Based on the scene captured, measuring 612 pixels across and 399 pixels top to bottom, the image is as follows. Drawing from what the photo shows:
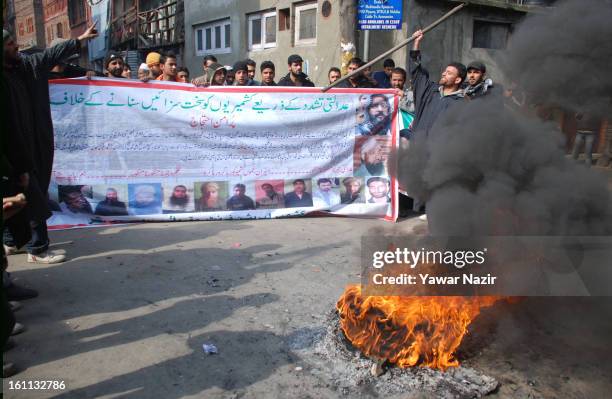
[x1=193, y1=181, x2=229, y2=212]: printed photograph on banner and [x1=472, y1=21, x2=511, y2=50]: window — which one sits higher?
[x1=472, y1=21, x2=511, y2=50]: window

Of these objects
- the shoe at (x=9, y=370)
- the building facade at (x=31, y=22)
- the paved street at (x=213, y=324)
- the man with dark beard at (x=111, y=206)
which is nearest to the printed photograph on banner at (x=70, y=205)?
the man with dark beard at (x=111, y=206)

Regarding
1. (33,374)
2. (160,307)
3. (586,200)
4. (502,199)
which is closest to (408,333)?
(502,199)

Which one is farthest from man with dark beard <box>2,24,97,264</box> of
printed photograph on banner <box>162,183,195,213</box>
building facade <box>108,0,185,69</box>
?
building facade <box>108,0,185,69</box>

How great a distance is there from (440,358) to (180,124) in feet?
15.1

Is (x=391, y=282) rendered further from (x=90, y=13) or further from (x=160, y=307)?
(x=90, y=13)

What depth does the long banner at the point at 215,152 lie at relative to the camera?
577cm

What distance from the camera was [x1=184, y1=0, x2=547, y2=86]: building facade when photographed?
996cm

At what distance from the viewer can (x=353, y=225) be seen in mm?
6266

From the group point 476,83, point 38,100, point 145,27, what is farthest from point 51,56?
point 145,27

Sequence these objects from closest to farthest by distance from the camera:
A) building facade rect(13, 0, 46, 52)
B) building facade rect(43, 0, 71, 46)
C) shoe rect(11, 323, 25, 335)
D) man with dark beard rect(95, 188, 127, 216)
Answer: shoe rect(11, 323, 25, 335)
man with dark beard rect(95, 188, 127, 216)
building facade rect(43, 0, 71, 46)
building facade rect(13, 0, 46, 52)

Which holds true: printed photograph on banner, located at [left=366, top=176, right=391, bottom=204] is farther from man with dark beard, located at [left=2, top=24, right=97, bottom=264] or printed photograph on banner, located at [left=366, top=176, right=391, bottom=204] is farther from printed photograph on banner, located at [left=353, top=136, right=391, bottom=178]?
man with dark beard, located at [left=2, top=24, right=97, bottom=264]

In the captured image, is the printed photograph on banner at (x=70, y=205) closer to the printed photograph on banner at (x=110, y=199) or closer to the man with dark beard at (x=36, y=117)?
the printed photograph on banner at (x=110, y=199)

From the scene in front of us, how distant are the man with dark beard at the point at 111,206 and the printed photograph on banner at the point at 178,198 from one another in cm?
54

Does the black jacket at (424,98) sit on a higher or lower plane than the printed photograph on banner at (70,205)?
higher
